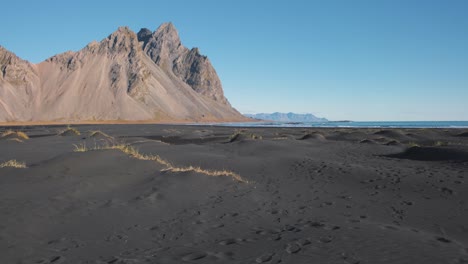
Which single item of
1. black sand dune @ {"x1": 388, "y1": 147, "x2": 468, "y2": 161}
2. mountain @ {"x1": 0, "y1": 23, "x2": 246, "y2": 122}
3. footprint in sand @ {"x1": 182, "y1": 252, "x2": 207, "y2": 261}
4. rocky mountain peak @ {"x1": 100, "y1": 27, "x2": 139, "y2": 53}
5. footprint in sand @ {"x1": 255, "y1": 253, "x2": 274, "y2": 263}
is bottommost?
footprint in sand @ {"x1": 182, "y1": 252, "x2": 207, "y2": 261}

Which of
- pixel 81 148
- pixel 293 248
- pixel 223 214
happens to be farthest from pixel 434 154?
pixel 81 148

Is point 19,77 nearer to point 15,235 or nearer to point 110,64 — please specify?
point 110,64

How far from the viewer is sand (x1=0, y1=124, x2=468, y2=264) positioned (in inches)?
254

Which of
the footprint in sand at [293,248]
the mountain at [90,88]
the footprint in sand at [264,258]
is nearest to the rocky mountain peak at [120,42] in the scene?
the mountain at [90,88]

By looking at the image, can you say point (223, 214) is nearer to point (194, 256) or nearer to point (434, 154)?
point (194, 256)

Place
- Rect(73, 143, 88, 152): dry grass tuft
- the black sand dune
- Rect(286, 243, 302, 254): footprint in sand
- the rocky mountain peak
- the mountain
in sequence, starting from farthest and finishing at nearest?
the rocky mountain peak
the mountain
the black sand dune
Rect(73, 143, 88, 152): dry grass tuft
Rect(286, 243, 302, 254): footprint in sand

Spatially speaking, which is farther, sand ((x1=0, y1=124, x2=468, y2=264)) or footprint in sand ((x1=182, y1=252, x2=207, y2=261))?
sand ((x1=0, y1=124, x2=468, y2=264))

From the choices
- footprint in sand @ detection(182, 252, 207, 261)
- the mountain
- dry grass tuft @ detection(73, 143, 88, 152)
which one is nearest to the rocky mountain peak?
the mountain

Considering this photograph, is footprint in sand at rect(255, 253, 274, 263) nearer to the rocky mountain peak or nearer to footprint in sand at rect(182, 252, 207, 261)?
footprint in sand at rect(182, 252, 207, 261)

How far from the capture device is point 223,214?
9289 millimetres

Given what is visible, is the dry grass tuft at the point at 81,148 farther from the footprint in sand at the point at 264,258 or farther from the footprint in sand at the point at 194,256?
the footprint in sand at the point at 264,258

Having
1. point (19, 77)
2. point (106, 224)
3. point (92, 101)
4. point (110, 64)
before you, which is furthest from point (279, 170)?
point (110, 64)

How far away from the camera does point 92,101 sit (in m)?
123

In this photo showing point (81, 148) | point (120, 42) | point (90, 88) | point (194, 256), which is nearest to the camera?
point (194, 256)
